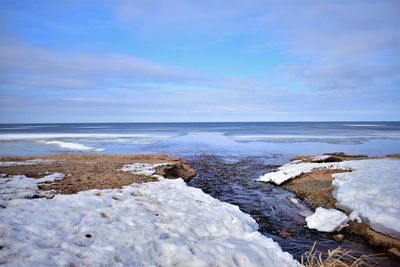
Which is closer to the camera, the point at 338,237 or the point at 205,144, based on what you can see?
the point at 338,237

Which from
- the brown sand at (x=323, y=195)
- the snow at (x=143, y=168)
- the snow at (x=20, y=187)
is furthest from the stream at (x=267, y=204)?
the snow at (x=20, y=187)

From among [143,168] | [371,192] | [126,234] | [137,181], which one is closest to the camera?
[126,234]

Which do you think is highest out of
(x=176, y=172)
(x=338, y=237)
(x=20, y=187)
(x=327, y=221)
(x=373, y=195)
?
(x=20, y=187)

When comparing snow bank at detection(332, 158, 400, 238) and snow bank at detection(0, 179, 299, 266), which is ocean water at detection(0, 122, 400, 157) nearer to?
snow bank at detection(332, 158, 400, 238)

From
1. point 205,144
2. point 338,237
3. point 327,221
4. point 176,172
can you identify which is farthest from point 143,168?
point 205,144

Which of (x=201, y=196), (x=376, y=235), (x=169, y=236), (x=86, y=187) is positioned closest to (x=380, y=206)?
(x=376, y=235)

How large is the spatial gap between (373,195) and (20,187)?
11.7 meters

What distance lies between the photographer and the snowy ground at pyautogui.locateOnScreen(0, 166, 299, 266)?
16.2 ft

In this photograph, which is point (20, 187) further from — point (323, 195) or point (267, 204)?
point (323, 195)

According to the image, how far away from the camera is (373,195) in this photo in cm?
969

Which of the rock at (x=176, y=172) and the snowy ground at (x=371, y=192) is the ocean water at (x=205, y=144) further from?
the snowy ground at (x=371, y=192)

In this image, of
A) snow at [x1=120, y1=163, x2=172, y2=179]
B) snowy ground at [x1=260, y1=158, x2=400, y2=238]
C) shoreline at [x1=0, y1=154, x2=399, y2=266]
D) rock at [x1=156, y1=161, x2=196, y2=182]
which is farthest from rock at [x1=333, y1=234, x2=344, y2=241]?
rock at [x1=156, y1=161, x2=196, y2=182]

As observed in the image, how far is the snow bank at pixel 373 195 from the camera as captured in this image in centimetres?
797

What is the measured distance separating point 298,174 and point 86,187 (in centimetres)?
1029
